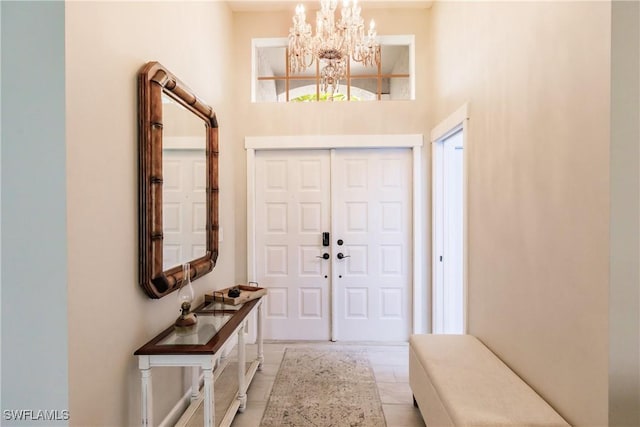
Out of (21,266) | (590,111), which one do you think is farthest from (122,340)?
(590,111)

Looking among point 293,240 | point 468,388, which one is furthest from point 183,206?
point 468,388

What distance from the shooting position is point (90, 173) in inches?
55.0

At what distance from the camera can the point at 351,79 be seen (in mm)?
3582

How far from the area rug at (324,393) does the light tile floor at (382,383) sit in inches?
2.1

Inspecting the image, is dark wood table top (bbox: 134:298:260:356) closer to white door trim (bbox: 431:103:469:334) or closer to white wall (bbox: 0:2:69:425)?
white wall (bbox: 0:2:69:425)

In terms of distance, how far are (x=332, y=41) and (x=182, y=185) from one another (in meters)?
1.49

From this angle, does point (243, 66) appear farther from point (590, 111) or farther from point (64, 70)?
point (590, 111)

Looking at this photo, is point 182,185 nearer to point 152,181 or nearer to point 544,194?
point 152,181

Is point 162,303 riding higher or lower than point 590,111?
lower

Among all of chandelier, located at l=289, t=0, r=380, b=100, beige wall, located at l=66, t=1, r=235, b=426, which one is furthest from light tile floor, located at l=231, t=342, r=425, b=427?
chandelier, located at l=289, t=0, r=380, b=100

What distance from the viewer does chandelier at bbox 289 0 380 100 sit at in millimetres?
2439

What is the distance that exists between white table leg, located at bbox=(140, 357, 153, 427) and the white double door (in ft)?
6.38

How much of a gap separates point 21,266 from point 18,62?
764mm

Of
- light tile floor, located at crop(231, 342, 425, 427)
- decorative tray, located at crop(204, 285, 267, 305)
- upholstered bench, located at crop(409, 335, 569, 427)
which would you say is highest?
decorative tray, located at crop(204, 285, 267, 305)
